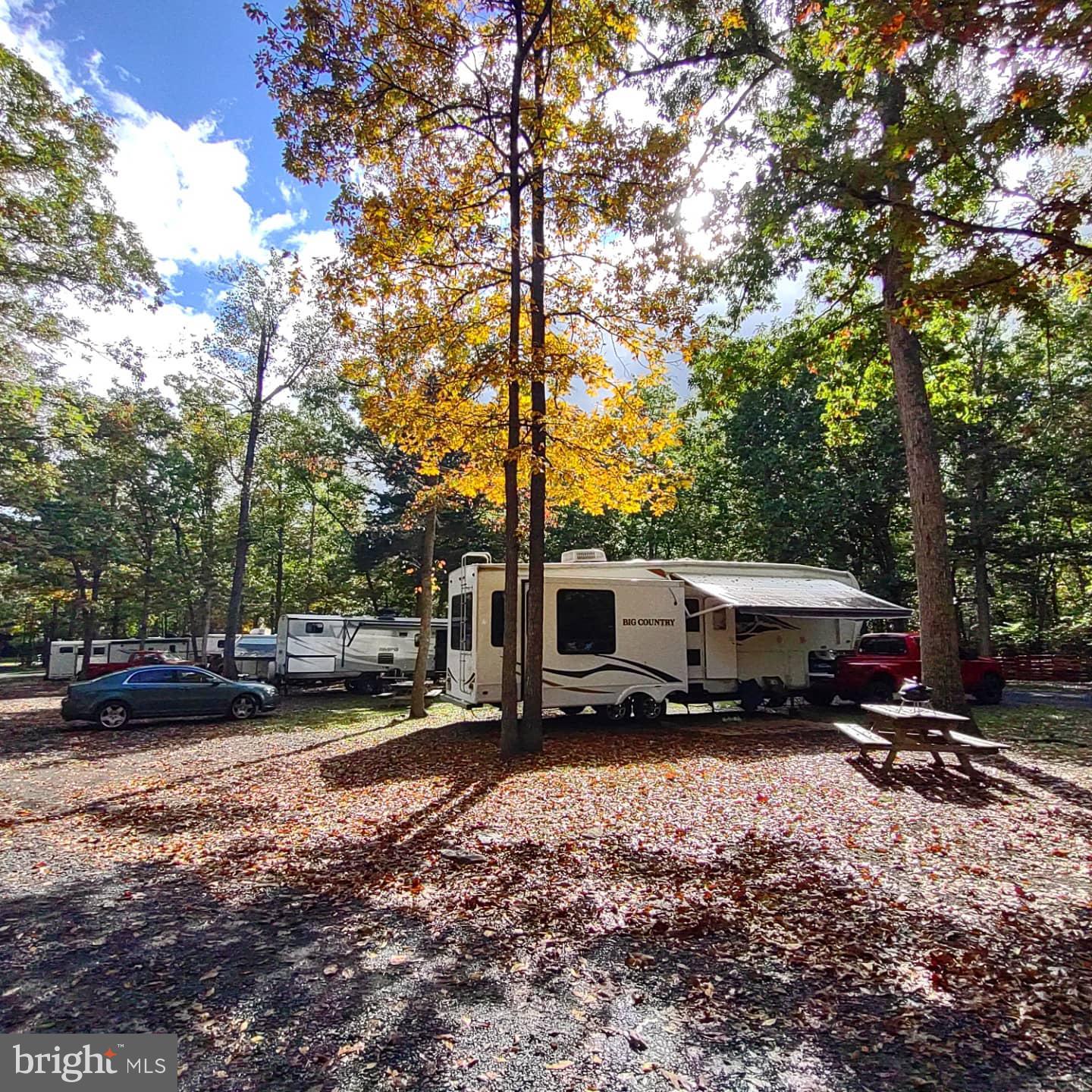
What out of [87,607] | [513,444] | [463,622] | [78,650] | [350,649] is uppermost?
[513,444]

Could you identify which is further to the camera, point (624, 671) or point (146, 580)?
point (146, 580)

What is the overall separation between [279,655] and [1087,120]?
21.5 m

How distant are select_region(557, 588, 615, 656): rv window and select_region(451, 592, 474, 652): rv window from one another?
5.34 ft

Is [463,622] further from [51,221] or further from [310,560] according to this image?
[310,560]

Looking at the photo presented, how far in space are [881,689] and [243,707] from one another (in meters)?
14.5

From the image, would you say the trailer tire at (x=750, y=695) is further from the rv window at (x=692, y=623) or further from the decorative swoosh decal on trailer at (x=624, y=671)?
the decorative swoosh decal on trailer at (x=624, y=671)

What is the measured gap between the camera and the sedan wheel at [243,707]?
1479cm

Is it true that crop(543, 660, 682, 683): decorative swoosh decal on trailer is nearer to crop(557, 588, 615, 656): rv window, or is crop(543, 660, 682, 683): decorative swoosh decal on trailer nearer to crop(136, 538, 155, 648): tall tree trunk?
crop(557, 588, 615, 656): rv window

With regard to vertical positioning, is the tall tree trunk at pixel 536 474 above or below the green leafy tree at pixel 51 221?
below

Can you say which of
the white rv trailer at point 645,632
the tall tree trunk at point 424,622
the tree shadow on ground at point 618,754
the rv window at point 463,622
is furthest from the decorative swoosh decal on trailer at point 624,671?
the tall tree trunk at point 424,622

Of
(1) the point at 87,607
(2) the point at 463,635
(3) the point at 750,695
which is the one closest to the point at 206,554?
(1) the point at 87,607

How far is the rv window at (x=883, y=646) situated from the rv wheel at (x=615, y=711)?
574 cm

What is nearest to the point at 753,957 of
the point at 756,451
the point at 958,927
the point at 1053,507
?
the point at 958,927

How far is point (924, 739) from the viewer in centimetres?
740
